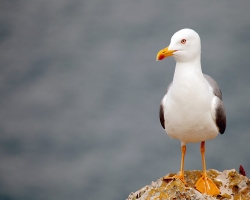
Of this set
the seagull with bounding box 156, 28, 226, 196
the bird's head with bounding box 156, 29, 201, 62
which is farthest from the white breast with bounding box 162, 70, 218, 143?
the bird's head with bounding box 156, 29, 201, 62

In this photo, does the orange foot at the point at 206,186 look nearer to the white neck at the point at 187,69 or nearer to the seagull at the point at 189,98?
the seagull at the point at 189,98

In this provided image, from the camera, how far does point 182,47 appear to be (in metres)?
8.71

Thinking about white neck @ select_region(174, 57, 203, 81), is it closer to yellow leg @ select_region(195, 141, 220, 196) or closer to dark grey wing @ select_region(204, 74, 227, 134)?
dark grey wing @ select_region(204, 74, 227, 134)

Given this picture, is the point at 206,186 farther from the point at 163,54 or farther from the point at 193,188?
the point at 163,54

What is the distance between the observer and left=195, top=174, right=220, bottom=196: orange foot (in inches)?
364

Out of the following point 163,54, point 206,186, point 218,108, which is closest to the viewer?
point 163,54

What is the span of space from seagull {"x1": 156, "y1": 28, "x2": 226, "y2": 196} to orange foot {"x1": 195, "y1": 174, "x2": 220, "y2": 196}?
641 mm

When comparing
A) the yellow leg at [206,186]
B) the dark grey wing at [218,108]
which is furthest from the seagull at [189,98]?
the yellow leg at [206,186]

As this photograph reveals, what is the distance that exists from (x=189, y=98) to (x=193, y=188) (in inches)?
44.3

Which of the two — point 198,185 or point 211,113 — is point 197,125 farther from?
point 198,185

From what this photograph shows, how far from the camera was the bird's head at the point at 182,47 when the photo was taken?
28.5 ft

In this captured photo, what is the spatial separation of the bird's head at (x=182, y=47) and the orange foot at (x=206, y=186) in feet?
5.64

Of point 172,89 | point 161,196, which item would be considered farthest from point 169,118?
point 161,196

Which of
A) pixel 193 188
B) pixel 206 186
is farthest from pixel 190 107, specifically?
pixel 206 186
